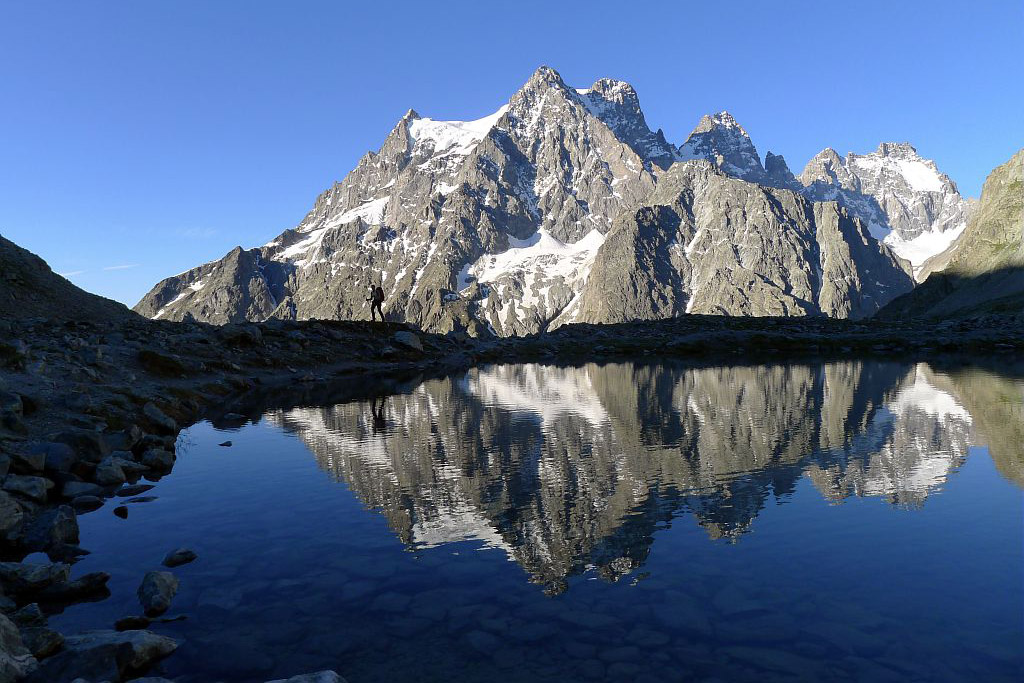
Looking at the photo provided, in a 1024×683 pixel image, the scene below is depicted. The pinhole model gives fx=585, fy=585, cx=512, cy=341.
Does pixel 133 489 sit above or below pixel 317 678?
above

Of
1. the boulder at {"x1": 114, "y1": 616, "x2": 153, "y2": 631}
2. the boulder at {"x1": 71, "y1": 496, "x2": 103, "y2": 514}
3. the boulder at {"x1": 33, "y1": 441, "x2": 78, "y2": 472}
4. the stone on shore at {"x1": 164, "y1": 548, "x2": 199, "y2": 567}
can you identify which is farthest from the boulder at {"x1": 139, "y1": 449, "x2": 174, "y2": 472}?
the boulder at {"x1": 114, "y1": 616, "x2": 153, "y2": 631}

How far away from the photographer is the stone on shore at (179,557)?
12.5m

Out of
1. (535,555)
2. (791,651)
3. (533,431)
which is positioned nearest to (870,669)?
(791,651)

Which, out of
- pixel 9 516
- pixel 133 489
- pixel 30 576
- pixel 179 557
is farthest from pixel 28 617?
pixel 133 489

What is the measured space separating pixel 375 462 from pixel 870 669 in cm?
1610

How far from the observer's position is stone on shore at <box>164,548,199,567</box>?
12.5 meters

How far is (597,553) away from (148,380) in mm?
33779

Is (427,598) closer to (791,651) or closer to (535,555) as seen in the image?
(535,555)

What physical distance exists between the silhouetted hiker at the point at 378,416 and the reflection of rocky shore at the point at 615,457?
1.09 feet

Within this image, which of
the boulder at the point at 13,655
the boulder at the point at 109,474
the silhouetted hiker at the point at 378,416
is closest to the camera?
the boulder at the point at 13,655

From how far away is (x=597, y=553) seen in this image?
12.2 meters

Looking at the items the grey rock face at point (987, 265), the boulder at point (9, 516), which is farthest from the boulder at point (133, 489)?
the grey rock face at point (987, 265)

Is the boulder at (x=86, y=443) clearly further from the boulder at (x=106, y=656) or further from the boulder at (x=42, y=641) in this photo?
the boulder at (x=106, y=656)

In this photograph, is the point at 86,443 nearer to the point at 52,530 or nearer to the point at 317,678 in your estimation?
the point at 52,530
